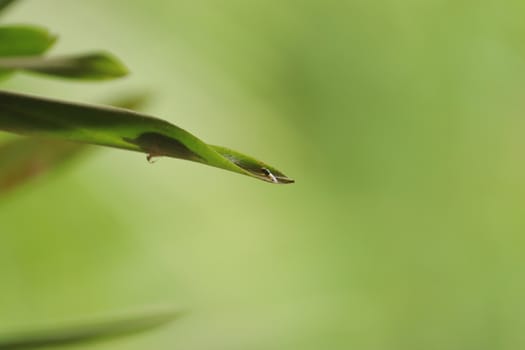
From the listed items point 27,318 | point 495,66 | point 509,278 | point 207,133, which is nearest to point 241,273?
point 207,133

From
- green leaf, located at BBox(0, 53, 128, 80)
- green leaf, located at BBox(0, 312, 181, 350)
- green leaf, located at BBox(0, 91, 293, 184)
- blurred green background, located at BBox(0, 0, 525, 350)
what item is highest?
blurred green background, located at BBox(0, 0, 525, 350)

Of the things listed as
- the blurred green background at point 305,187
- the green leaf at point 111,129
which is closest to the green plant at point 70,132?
the green leaf at point 111,129

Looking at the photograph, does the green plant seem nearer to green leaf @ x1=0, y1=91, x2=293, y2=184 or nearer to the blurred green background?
green leaf @ x1=0, y1=91, x2=293, y2=184

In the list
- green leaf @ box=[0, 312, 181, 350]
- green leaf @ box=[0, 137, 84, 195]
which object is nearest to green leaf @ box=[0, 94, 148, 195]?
green leaf @ box=[0, 137, 84, 195]

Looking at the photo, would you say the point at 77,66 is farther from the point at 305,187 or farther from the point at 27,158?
the point at 305,187

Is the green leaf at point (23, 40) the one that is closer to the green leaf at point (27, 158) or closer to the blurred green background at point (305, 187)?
the green leaf at point (27, 158)
